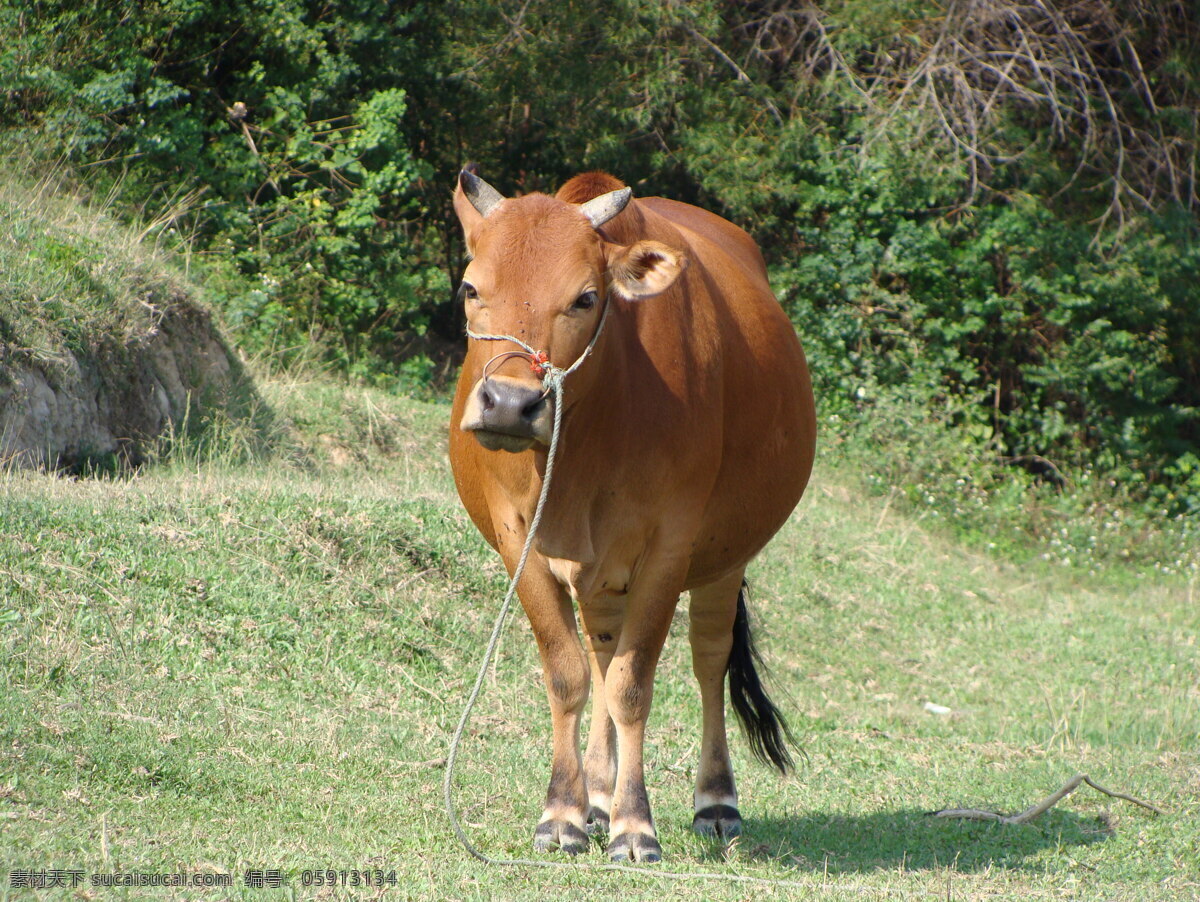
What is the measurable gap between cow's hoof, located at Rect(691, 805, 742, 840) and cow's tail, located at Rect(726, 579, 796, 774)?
78cm

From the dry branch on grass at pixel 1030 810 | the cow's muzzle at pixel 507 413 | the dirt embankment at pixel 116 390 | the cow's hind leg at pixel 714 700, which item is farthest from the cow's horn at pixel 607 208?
the dirt embankment at pixel 116 390

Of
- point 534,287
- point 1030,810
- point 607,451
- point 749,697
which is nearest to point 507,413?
point 534,287

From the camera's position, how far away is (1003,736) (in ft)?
25.9

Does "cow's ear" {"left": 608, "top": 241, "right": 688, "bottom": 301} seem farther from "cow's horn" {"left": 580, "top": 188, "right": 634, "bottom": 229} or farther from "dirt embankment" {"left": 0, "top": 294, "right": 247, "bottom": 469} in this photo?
"dirt embankment" {"left": 0, "top": 294, "right": 247, "bottom": 469}

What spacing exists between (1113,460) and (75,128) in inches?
476

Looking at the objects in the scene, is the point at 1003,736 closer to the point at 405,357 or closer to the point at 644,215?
the point at 644,215

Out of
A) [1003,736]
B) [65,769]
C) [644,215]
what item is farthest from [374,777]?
[1003,736]

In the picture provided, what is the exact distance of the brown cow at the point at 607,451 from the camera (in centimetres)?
412

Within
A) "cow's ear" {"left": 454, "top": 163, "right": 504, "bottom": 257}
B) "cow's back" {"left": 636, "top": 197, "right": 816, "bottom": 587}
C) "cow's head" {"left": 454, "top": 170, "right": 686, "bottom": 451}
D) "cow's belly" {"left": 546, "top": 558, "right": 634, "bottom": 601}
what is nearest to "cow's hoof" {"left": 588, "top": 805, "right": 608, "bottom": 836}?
"cow's belly" {"left": 546, "top": 558, "right": 634, "bottom": 601}

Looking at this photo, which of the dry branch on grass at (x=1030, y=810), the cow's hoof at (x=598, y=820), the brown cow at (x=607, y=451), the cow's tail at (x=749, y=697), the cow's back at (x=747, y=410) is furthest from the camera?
the cow's tail at (x=749, y=697)

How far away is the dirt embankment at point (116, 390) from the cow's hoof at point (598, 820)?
425cm

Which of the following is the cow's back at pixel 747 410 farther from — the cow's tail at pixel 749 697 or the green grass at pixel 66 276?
the green grass at pixel 66 276

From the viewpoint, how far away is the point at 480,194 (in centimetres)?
446

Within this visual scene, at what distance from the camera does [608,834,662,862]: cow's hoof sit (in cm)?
446
